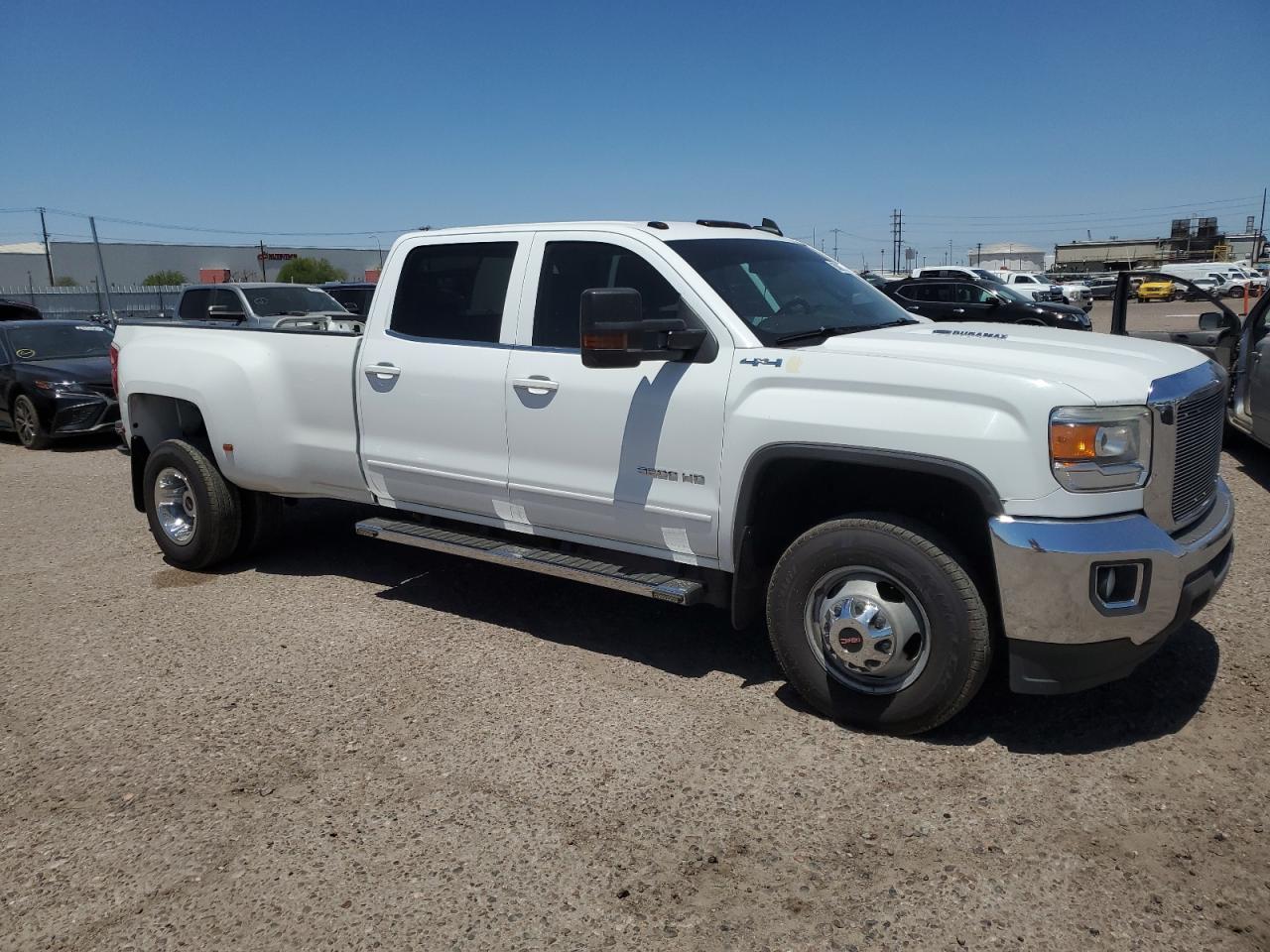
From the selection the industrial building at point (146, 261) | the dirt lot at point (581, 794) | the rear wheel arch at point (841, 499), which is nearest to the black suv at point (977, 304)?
the dirt lot at point (581, 794)

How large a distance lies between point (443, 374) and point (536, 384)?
24.6 inches

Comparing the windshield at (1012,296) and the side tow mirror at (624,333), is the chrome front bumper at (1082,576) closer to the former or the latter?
the side tow mirror at (624,333)

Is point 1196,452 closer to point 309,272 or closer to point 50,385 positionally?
point 50,385

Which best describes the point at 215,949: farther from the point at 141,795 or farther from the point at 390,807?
the point at 141,795

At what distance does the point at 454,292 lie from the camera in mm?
5414

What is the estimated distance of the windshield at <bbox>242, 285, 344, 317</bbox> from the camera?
1504cm

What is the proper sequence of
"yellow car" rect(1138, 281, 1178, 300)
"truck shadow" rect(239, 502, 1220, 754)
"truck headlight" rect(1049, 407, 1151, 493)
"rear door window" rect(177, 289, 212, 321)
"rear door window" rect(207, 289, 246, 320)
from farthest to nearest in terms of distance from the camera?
1. "yellow car" rect(1138, 281, 1178, 300)
2. "rear door window" rect(177, 289, 212, 321)
3. "rear door window" rect(207, 289, 246, 320)
4. "truck shadow" rect(239, 502, 1220, 754)
5. "truck headlight" rect(1049, 407, 1151, 493)

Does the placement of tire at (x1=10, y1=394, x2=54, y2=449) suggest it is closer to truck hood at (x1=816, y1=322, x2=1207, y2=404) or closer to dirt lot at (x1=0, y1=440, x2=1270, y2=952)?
dirt lot at (x1=0, y1=440, x2=1270, y2=952)

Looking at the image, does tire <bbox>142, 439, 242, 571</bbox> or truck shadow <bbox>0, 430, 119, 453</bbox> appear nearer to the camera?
tire <bbox>142, 439, 242, 571</bbox>

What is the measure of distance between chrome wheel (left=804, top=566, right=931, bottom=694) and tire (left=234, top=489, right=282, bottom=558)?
13.2ft

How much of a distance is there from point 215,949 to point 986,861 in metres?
2.33

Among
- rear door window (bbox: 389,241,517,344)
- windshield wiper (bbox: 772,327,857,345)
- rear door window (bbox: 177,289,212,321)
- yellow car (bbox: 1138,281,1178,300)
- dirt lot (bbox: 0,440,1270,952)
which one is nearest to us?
dirt lot (bbox: 0,440,1270,952)

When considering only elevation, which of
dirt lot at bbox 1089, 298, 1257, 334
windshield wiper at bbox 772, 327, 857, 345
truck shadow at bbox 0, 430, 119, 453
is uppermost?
windshield wiper at bbox 772, 327, 857, 345

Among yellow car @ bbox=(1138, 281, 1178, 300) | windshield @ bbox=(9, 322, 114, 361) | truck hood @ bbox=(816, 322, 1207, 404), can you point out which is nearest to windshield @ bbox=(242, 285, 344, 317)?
windshield @ bbox=(9, 322, 114, 361)
